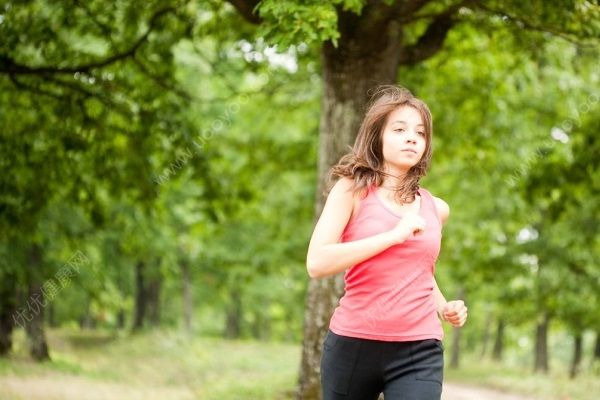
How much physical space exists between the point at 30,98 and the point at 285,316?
1594 inches

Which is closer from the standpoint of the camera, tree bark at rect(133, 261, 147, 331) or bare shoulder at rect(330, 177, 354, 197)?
bare shoulder at rect(330, 177, 354, 197)

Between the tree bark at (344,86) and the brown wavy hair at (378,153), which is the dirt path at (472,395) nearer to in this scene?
the tree bark at (344,86)

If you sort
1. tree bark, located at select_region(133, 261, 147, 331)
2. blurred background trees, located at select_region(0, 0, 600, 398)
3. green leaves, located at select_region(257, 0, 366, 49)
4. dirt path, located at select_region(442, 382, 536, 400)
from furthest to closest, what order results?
1. tree bark, located at select_region(133, 261, 147, 331)
2. dirt path, located at select_region(442, 382, 536, 400)
3. blurred background trees, located at select_region(0, 0, 600, 398)
4. green leaves, located at select_region(257, 0, 366, 49)

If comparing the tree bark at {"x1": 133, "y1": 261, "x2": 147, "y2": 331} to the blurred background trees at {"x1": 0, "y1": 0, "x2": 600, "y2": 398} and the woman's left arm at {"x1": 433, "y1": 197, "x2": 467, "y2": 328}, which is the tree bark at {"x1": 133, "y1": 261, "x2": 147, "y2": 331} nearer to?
the blurred background trees at {"x1": 0, "y1": 0, "x2": 600, "y2": 398}

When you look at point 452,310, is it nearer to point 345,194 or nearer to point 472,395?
point 345,194

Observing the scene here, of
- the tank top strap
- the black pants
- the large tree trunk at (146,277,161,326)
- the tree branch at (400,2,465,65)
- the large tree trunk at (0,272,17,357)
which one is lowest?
the large tree trunk at (146,277,161,326)

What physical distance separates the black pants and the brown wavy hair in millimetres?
579

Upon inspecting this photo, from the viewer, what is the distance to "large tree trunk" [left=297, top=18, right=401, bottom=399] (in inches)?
233

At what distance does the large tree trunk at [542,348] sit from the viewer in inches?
805

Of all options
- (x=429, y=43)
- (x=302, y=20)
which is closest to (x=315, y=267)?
(x=302, y=20)

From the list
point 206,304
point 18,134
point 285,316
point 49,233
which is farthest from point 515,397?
point 285,316

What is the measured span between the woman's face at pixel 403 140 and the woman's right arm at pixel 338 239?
21 cm

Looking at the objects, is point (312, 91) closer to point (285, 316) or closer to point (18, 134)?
point (18, 134)

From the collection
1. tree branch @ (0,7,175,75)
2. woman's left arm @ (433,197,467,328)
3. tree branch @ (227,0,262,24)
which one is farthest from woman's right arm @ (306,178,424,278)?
tree branch @ (0,7,175,75)
